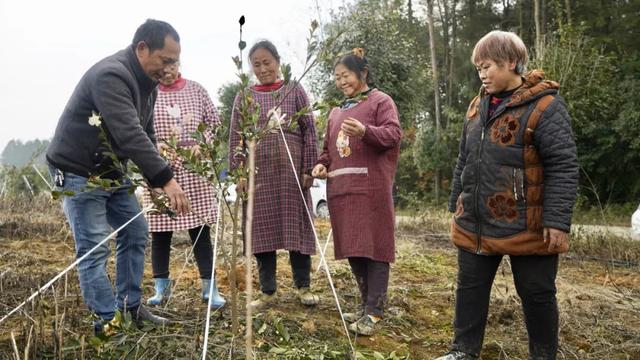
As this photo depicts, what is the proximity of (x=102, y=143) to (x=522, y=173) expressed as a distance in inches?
67.3

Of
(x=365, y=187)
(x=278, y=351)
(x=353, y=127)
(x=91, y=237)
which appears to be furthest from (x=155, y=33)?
(x=278, y=351)

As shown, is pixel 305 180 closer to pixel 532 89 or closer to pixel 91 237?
pixel 91 237

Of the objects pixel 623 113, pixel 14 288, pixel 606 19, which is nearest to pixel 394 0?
pixel 606 19

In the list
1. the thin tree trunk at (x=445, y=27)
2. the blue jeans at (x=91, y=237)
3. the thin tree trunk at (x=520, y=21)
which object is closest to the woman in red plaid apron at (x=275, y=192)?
the blue jeans at (x=91, y=237)

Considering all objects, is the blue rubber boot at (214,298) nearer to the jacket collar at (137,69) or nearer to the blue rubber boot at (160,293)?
the blue rubber boot at (160,293)

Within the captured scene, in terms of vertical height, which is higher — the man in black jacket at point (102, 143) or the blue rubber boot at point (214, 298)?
the man in black jacket at point (102, 143)

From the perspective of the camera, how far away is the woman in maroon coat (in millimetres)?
2734

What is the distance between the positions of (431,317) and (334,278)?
1.00 meters

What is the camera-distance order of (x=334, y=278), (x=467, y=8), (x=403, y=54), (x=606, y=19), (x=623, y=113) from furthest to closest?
(x=467, y=8) → (x=606, y=19) → (x=403, y=54) → (x=623, y=113) → (x=334, y=278)

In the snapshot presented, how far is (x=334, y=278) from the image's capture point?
3.92m

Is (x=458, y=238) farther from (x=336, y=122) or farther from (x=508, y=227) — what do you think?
(x=336, y=122)

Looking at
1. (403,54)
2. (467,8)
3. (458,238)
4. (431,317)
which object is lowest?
(431,317)

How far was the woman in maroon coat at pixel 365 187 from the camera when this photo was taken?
2.73m

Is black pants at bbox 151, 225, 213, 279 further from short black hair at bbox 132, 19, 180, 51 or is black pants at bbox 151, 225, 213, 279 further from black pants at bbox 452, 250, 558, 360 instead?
black pants at bbox 452, 250, 558, 360
